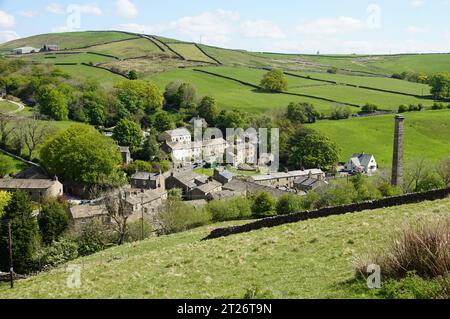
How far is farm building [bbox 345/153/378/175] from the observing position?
280 feet

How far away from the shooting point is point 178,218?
151 ft

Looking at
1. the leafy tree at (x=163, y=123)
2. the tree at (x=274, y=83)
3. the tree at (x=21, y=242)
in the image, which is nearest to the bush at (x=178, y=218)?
the tree at (x=21, y=242)

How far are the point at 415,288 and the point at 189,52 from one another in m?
177

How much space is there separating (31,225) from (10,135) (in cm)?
5000

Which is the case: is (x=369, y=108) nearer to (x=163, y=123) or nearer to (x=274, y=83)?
(x=274, y=83)

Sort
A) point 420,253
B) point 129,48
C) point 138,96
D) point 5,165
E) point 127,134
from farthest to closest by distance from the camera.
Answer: point 129,48, point 138,96, point 127,134, point 5,165, point 420,253

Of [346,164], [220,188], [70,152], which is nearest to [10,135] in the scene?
[70,152]

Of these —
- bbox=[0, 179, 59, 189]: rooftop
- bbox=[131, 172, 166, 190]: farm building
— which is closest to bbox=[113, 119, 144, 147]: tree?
bbox=[131, 172, 166, 190]: farm building

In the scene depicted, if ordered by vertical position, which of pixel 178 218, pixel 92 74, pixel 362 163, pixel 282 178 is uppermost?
pixel 92 74

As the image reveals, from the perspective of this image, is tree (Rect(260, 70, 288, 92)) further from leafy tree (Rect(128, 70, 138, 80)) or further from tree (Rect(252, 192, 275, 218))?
tree (Rect(252, 192, 275, 218))

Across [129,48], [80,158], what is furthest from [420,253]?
[129,48]

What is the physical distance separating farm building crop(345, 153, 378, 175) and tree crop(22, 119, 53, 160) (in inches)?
2082
